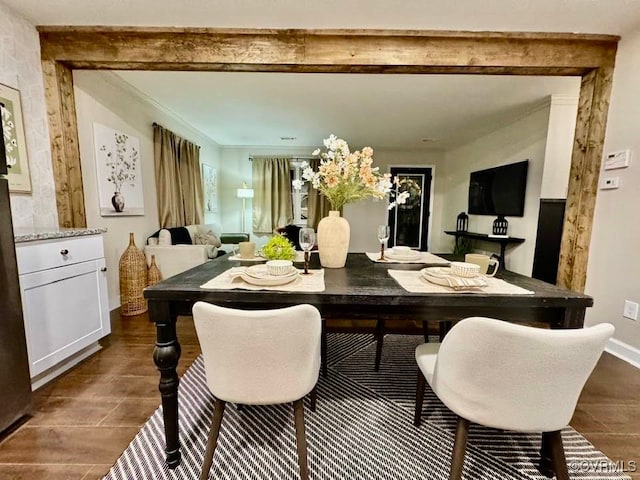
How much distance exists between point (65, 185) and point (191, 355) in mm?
1782

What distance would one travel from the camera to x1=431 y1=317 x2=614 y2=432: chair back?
32.3 inches

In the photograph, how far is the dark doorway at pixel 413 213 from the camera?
637 centimetres

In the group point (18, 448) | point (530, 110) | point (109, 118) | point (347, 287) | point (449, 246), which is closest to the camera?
point (347, 287)

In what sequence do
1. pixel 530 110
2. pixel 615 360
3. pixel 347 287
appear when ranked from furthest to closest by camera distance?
pixel 530 110 < pixel 615 360 < pixel 347 287

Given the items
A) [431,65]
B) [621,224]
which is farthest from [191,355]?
[621,224]

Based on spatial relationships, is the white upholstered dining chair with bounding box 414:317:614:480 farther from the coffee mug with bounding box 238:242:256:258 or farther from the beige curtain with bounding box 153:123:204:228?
the beige curtain with bounding box 153:123:204:228

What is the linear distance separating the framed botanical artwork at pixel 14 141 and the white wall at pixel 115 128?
55 cm

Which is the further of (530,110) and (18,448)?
(530,110)

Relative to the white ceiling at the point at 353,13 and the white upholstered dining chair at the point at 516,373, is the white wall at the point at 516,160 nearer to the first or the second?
the white ceiling at the point at 353,13

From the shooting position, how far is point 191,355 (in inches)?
85.6

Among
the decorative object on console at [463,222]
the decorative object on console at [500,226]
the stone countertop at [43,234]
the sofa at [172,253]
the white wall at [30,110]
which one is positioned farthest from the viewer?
the decorative object on console at [463,222]

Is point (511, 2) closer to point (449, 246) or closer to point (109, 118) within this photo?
point (109, 118)

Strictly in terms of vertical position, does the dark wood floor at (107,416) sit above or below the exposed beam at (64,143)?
below

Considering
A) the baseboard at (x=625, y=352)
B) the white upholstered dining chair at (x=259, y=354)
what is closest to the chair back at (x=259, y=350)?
the white upholstered dining chair at (x=259, y=354)
